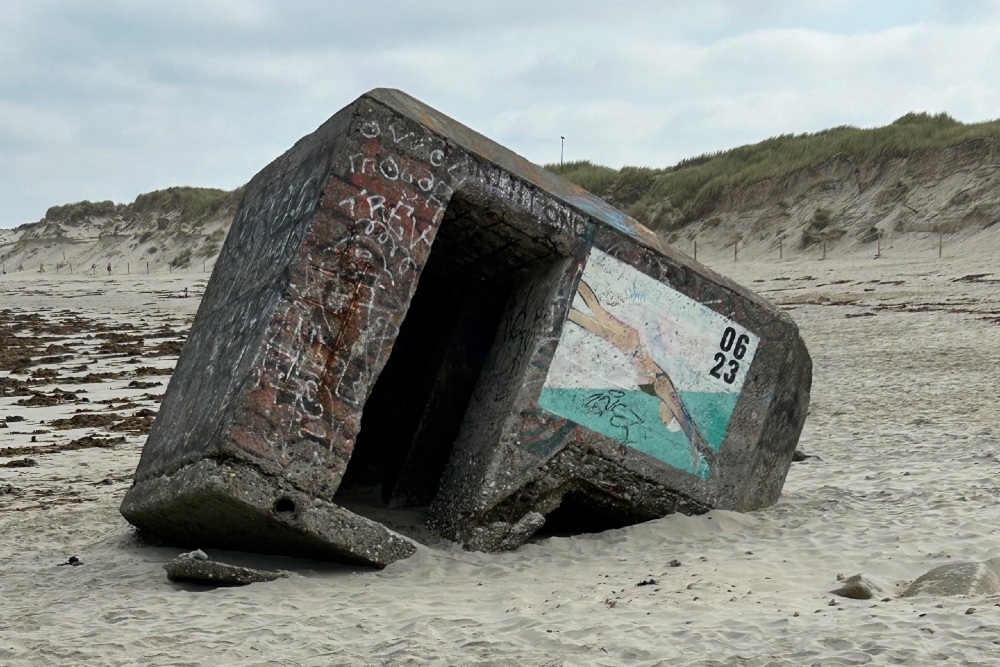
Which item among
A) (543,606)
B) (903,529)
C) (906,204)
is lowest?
(543,606)

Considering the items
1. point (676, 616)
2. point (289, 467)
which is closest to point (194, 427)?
point (289, 467)

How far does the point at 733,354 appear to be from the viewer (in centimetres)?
640

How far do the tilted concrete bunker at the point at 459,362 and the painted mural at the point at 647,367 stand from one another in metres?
0.01

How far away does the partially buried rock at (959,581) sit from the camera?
431 centimetres

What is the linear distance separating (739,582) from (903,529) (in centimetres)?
141

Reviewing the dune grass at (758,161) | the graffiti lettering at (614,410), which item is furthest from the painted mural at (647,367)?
the dune grass at (758,161)

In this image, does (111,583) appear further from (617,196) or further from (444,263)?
(617,196)

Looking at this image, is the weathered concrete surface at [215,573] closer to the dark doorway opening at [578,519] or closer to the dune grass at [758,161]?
the dark doorway opening at [578,519]

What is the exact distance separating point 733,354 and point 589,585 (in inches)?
77.4

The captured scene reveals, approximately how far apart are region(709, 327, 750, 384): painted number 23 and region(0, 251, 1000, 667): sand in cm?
77

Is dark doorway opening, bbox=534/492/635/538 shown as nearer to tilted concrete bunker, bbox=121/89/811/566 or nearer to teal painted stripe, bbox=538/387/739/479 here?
tilted concrete bunker, bbox=121/89/811/566

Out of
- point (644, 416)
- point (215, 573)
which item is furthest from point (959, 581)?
point (215, 573)

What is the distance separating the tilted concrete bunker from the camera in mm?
5188

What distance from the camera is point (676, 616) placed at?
420 centimetres
